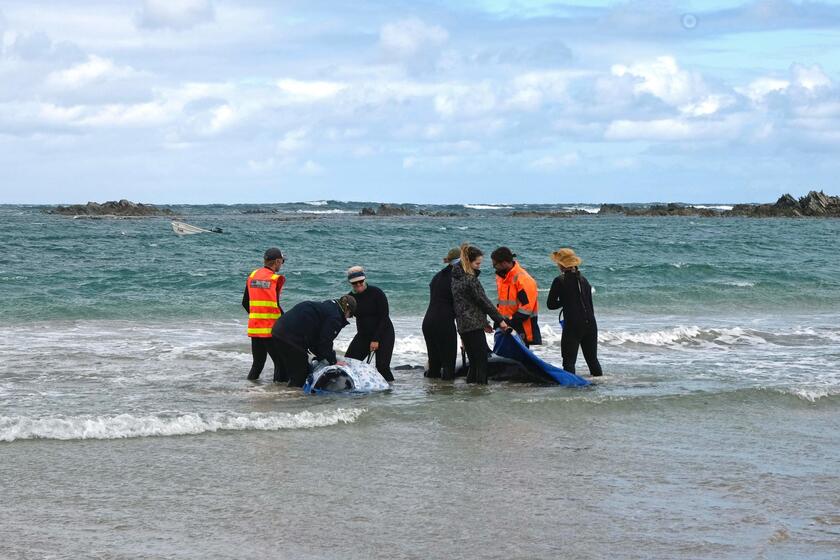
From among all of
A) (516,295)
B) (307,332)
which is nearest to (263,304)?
(307,332)

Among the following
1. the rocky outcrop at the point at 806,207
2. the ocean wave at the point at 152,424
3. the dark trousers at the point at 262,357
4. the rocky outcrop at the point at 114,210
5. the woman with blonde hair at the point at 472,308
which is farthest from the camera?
the rocky outcrop at the point at 806,207

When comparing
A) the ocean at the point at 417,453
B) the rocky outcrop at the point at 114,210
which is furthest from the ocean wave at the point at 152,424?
the rocky outcrop at the point at 114,210

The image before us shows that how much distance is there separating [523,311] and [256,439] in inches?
147

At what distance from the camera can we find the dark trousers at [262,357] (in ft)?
34.6

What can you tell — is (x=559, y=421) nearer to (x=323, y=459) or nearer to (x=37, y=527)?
(x=323, y=459)

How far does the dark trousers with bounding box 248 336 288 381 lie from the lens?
1055 centimetres

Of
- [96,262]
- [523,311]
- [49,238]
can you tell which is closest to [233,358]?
[523,311]

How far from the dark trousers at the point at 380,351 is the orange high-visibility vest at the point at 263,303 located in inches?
37.2

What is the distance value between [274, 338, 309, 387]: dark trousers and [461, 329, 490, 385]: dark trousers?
1699 millimetres

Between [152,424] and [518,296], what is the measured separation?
164 inches

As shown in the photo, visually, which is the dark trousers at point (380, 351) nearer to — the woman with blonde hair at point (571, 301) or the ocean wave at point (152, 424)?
the woman with blonde hair at point (571, 301)

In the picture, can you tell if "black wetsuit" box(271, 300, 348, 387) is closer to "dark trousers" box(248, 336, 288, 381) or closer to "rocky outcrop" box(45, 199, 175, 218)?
"dark trousers" box(248, 336, 288, 381)

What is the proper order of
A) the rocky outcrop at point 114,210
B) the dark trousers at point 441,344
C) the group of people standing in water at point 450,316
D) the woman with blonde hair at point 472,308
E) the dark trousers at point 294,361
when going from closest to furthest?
the dark trousers at point 294,361 < the group of people standing in water at point 450,316 < the woman with blonde hair at point 472,308 < the dark trousers at point 441,344 < the rocky outcrop at point 114,210

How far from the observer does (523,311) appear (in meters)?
10.7
